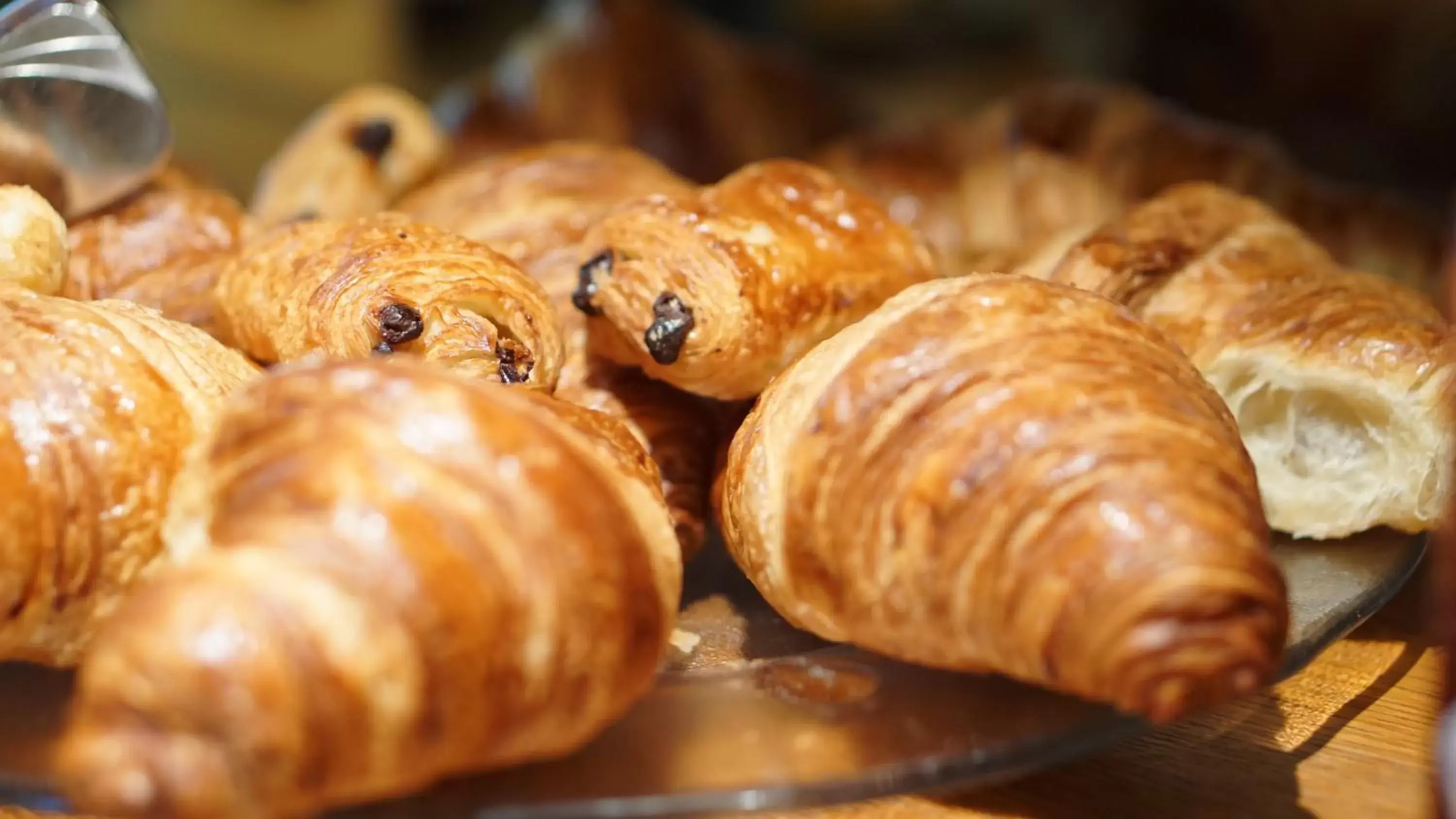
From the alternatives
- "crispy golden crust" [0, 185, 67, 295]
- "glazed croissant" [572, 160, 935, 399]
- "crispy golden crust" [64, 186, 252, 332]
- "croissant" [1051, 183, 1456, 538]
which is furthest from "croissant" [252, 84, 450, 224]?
"croissant" [1051, 183, 1456, 538]

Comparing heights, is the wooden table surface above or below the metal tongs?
below

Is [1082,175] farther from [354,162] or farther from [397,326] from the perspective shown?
[397,326]

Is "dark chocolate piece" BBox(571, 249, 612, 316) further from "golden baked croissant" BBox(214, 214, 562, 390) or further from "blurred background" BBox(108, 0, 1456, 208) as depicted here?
"blurred background" BBox(108, 0, 1456, 208)

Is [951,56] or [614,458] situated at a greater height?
[951,56]

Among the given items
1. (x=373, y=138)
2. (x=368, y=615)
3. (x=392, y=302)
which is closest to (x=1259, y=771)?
(x=368, y=615)

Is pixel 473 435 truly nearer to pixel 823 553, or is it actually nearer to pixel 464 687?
pixel 464 687
